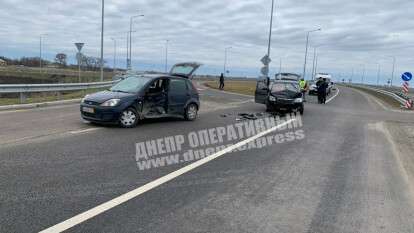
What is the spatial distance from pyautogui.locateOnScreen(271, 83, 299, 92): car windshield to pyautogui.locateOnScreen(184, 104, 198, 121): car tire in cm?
604

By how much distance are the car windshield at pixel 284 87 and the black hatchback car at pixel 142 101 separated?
5933mm

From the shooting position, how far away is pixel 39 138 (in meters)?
9.47

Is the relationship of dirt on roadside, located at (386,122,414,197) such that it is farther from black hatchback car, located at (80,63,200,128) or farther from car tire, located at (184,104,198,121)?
black hatchback car, located at (80,63,200,128)

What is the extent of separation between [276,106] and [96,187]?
45.9ft

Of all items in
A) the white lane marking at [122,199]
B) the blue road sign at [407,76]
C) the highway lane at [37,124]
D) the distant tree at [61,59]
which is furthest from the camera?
the distant tree at [61,59]

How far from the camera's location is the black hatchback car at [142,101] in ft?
38.4

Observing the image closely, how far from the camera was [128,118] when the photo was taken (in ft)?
39.4

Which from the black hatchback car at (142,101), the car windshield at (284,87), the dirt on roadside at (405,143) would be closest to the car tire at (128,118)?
the black hatchback car at (142,101)

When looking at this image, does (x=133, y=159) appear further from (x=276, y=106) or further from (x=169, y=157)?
(x=276, y=106)

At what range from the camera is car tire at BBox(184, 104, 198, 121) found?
14383 millimetres

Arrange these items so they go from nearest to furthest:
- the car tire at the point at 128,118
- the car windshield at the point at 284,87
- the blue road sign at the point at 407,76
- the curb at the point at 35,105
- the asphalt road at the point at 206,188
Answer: the asphalt road at the point at 206,188 → the car tire at the point at 128,118 → the curb at the point at 35,105 → the car windshield at the point at 284,87 → the blue road sign at the point at 407,76

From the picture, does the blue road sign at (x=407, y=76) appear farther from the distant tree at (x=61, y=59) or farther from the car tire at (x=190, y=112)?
the distant tree at (x=61, y=59)

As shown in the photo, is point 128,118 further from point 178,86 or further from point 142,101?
point 178,86

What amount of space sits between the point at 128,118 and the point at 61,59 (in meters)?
123
